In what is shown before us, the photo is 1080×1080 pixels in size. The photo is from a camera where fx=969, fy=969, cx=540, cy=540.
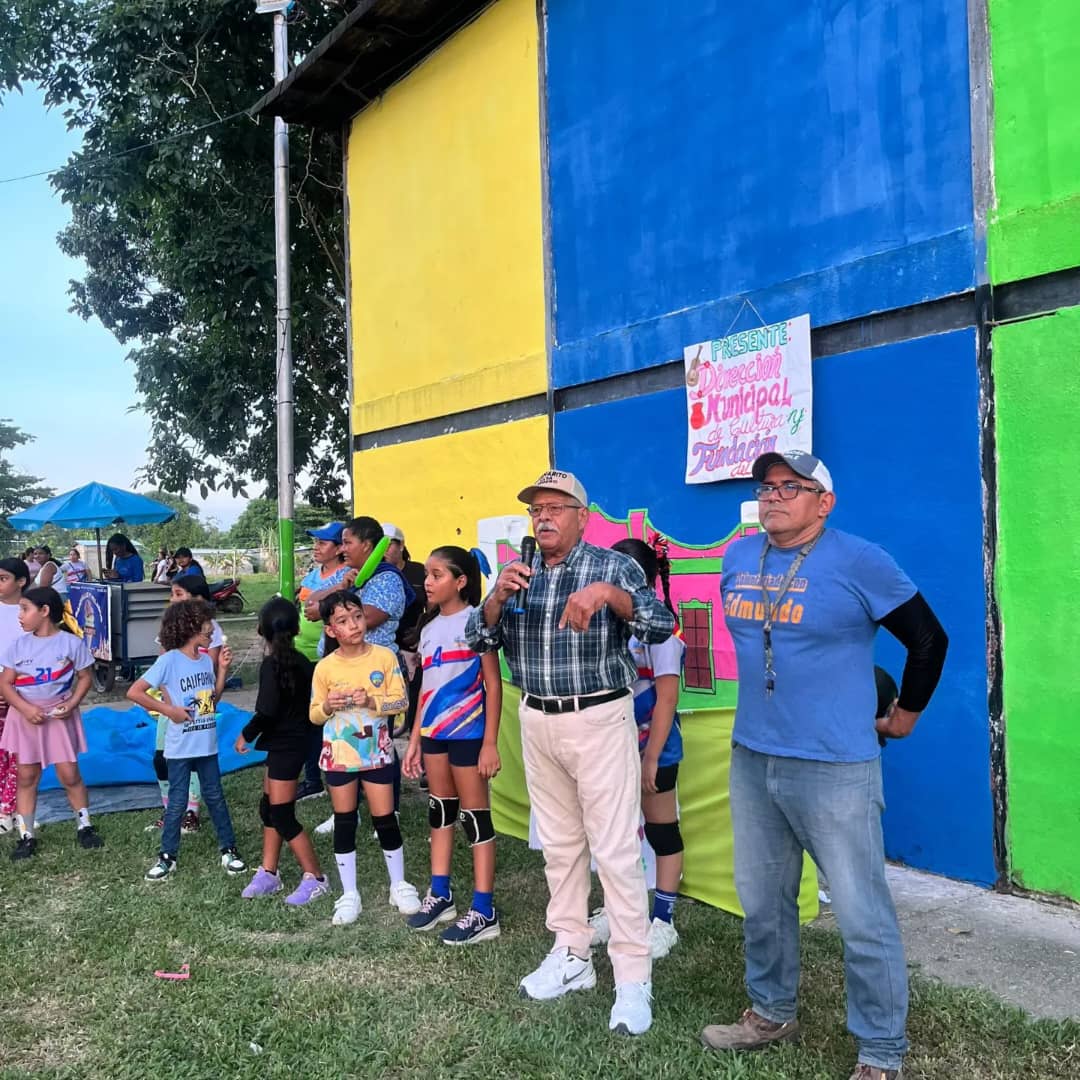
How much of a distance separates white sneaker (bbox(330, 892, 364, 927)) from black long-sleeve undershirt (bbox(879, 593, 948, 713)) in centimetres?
300

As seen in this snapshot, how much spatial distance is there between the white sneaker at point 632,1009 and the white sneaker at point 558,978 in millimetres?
258

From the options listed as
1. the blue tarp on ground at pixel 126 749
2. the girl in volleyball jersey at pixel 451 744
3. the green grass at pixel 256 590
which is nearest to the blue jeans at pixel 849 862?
the girl in volleyball jersey at pixel 451 744

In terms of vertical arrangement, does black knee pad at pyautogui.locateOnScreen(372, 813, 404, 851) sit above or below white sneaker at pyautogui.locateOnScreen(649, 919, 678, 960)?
above

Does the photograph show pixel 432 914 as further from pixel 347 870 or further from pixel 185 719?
pixel 185 719

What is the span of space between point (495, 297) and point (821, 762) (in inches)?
243

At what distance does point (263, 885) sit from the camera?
17.1 feet

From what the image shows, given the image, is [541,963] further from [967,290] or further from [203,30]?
[203,30]

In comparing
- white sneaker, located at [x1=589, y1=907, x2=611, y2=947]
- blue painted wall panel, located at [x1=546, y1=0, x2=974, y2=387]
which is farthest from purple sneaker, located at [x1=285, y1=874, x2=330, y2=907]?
blue painted wall panel, located at [x1=546, y1=0, x2=974, y2=387]

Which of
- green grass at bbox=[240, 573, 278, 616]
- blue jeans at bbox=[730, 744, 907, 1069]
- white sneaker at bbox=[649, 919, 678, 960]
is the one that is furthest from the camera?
green grass at bbox=[240, 573, 278, 616]

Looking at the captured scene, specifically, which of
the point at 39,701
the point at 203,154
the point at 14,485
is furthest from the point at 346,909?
the point at 14,485

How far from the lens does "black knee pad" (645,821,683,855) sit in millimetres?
4332

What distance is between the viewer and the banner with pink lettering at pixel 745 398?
5.78 metres

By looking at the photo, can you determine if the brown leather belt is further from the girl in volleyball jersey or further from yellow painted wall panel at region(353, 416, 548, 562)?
yellow painted wall panel at region(353, 416, 548, 562)

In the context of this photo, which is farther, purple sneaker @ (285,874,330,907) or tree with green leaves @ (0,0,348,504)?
tree with green leaves @ (0,0,348,504)
